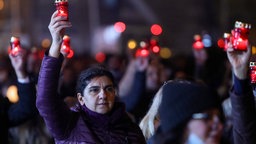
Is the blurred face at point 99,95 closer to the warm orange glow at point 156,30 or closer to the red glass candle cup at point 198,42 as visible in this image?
the red glass candle cup at point 198,42

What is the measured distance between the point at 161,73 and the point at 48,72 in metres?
4.69

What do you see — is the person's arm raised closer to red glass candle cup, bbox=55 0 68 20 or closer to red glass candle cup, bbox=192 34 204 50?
red glass candle cup, bbox=55 0 68 20

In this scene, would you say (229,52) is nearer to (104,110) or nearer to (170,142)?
(170,142)

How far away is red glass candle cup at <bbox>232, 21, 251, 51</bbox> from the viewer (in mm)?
4312

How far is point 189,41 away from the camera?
2828 centimetres

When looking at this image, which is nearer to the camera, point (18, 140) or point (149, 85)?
point (18, 140)

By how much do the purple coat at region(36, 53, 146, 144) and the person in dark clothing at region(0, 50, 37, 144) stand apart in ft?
4.30

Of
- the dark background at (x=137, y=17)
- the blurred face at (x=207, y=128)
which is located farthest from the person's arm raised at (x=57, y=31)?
the dark background at (x=137, y=17)

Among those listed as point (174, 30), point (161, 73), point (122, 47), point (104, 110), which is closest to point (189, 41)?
point (174, 30)

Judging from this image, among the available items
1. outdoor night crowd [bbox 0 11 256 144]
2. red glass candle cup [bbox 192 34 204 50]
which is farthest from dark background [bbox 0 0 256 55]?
outdoor night crowd [bbox 0 11 256 144]

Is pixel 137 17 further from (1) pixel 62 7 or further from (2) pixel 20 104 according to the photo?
(1) pixel 62 7

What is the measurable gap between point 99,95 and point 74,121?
275mm

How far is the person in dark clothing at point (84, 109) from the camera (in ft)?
16.0

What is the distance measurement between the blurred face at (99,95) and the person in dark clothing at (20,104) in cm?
125
